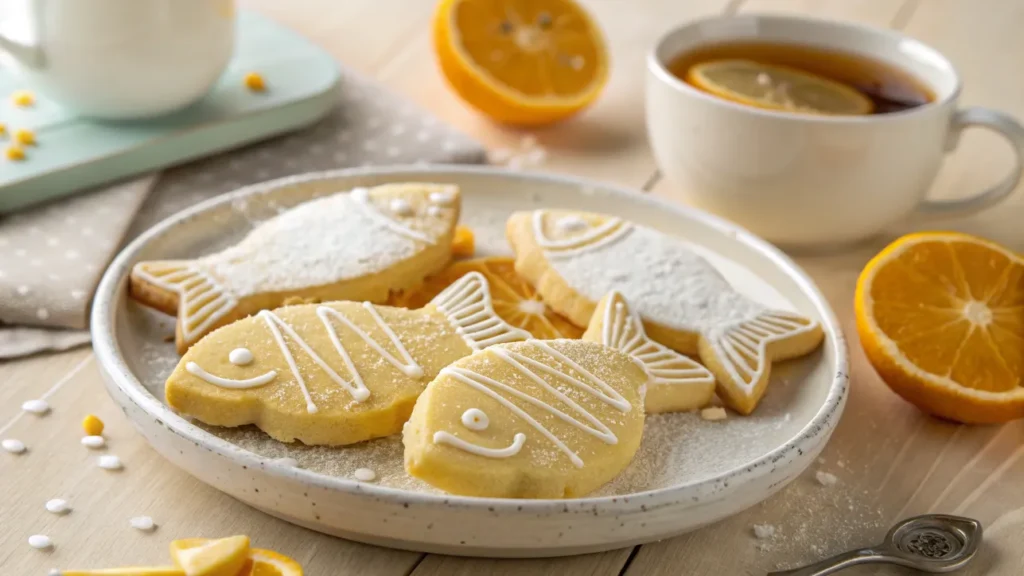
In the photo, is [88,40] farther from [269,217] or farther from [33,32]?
[269,217]

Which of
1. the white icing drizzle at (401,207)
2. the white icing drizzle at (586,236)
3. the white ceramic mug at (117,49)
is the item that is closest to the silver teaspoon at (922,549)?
the white icing drizzle at (586,236)

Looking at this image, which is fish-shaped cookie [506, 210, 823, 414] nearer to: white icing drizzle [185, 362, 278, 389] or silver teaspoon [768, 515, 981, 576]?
silver teaspoon [768, 515, 981, 576]

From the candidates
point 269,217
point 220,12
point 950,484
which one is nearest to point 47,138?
point 220,12

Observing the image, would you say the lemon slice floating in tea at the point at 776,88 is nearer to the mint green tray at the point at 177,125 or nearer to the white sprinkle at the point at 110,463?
the mint green tray at the point at 177,125

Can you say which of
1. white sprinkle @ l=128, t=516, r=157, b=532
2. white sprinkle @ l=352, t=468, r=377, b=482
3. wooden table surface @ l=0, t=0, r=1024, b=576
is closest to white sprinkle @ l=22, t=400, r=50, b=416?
wooden table surface @ l=0, t=0, r=1024, b=576

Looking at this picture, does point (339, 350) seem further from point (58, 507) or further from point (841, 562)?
point (841, 562)

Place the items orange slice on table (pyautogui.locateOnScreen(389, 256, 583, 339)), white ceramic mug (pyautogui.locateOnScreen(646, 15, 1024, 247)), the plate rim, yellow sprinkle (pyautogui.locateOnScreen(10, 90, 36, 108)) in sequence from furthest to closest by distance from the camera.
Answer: yellow sprinkle (pyautogui.locateOnScreen(10, 90, 36, 108)) < white ceramic mug (pyautogui.locateOnScreen(646, 15, 1024, 247)) < orange slice on table (pyautogui.locateOnScreen(389, 256, 583, 339)) < the plate rim
